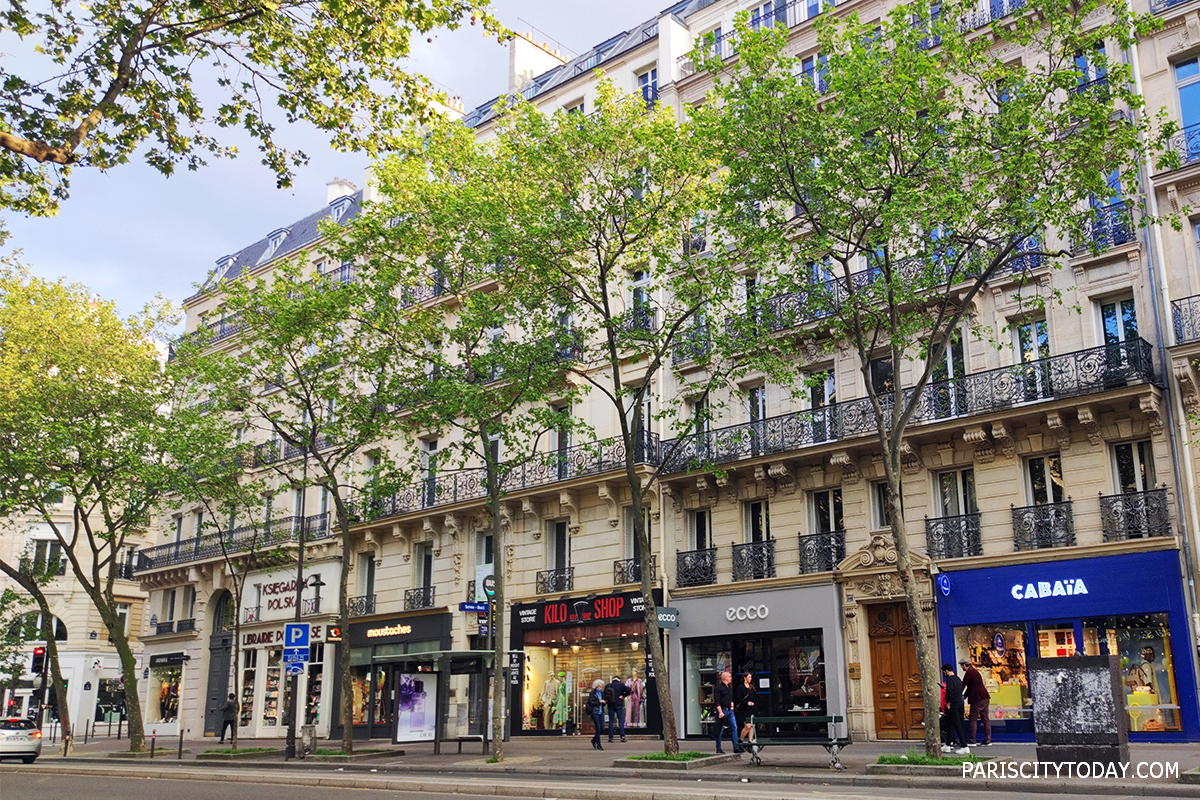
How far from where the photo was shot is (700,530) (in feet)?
91.1

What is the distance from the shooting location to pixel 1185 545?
64.3 feet

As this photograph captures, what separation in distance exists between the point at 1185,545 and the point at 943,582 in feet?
15.4

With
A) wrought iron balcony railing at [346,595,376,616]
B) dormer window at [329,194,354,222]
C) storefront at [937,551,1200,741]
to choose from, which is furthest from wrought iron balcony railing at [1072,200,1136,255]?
dormer window at [329,194,354,222]

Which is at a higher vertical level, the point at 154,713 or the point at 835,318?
the point at 835,318

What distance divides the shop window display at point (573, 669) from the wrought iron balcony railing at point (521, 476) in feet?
14.3

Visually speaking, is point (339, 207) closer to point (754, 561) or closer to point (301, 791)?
point (754, 561)

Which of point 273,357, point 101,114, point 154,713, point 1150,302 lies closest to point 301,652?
point 273,357

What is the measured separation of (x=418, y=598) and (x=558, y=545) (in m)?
5.85

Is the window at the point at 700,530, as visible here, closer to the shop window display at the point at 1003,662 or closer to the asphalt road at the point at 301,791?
the shop window display at the point at 1003,662

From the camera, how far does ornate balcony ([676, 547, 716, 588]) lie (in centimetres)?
2688

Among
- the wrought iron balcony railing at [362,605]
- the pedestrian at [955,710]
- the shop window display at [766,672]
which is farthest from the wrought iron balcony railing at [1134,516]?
the wrought iron balcony railing at [362,605]

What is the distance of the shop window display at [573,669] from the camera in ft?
91.5

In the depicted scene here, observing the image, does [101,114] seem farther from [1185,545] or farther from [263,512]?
[263,512]

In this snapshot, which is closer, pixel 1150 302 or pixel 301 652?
pixel 1150 302
